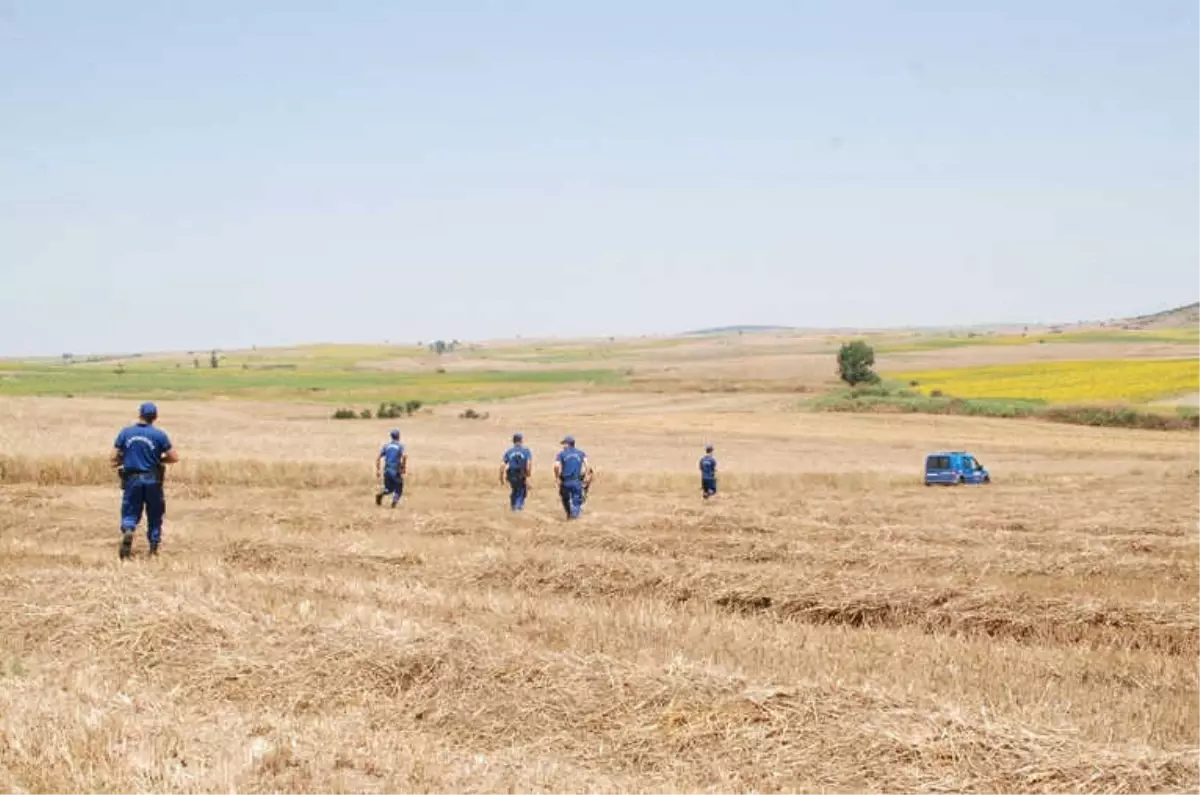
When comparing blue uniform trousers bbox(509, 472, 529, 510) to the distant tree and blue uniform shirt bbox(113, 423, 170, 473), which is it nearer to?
blue uniform shirt bbox(113, 423, 170, 473)

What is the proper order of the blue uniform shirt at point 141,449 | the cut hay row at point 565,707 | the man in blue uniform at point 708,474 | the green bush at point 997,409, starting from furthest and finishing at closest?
the green bush at point 997,409, the man in blue uniform at point 708,474, the blue uniform shirt at point 141,449, the cut hay row at point 565,707

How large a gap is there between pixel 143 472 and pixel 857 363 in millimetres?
80778

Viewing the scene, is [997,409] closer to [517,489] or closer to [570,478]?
[517,489]

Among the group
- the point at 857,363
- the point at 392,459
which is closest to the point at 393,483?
the point at 392,459

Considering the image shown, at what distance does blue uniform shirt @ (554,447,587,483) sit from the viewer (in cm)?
2044

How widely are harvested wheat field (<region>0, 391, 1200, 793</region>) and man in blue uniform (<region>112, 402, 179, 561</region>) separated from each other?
1.85 feet

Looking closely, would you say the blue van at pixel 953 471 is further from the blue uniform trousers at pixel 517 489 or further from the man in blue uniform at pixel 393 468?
the man in blue uniform at pixel 393 468

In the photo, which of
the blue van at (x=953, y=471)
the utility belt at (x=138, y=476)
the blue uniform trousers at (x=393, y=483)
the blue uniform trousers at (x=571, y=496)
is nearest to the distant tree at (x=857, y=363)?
the blue van at (x=953, y=471)

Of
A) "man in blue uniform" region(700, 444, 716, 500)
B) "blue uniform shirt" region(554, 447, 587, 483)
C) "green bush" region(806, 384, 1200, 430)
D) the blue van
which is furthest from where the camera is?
"green bush" region(806, 384, 1200, 430)

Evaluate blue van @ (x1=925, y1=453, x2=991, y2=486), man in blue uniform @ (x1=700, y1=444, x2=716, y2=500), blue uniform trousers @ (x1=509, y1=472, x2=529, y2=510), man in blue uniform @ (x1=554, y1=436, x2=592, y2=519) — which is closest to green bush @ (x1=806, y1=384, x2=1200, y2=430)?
blue van @ (x1=925, y1=453, x2=991, y2=486)

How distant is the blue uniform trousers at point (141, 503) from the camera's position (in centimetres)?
1437

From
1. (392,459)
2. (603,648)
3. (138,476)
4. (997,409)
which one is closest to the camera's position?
(603,648)

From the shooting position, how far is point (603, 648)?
904 cm

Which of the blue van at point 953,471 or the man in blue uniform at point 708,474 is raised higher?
the man in blue uniform at point 708,474
